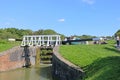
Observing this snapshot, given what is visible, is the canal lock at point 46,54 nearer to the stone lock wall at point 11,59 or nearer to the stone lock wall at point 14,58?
the stone lock wall at point 14,58

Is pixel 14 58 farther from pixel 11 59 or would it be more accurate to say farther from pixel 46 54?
pixel 46 54

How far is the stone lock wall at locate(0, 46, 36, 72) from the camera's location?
35.0m

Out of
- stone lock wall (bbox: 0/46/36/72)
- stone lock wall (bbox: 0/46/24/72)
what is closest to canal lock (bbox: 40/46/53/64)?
stone lock wall (bbox: 0/46/36/72)

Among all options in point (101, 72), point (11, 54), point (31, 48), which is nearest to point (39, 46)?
point (31, 48)

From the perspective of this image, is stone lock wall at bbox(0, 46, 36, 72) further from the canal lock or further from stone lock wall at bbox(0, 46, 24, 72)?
the canal lock

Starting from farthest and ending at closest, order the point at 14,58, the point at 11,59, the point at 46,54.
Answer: the point at 46,54
the point at 14,58
the point at 11,59

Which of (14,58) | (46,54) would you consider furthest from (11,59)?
(46,54)

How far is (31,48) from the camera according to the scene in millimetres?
41750

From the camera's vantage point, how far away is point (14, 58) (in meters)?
37.4

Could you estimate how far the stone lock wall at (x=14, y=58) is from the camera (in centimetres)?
3496

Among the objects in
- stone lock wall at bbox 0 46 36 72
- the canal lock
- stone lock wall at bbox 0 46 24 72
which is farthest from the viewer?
the canal lock

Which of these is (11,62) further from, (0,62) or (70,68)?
(70,68)

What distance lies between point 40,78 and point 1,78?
3.06 metres

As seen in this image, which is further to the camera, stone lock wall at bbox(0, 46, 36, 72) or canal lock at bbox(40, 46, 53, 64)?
canal lock at bbox(40, 46, 53, 64)
